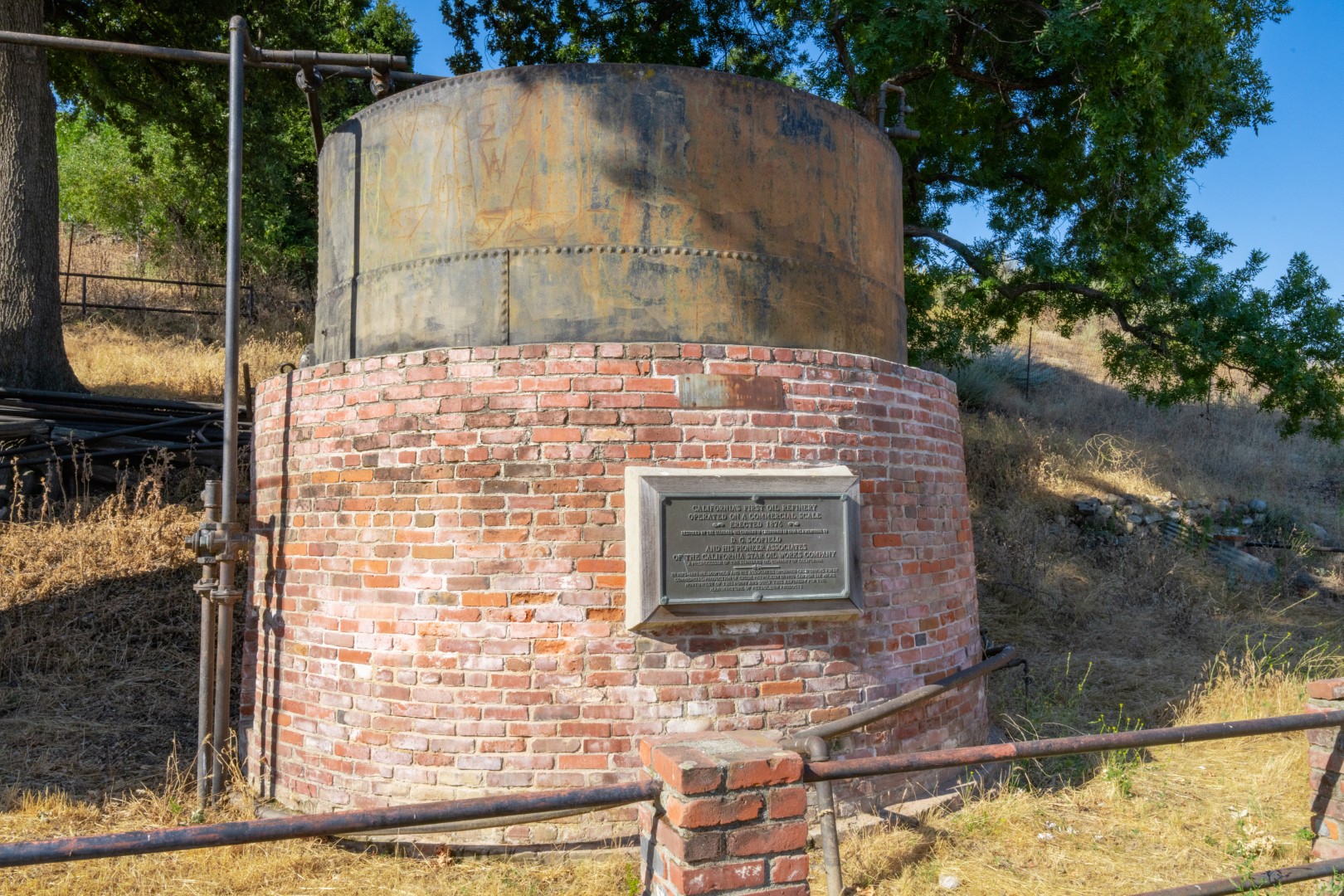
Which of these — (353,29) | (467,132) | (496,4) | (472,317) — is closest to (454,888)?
(472,317)

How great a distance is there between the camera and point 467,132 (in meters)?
5.07

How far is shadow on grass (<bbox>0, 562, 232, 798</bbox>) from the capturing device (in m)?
5.73

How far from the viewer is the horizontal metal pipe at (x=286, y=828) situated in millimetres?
2189

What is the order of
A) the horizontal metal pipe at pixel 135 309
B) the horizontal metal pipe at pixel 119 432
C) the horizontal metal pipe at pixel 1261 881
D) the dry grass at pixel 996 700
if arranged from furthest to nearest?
1. the horizontal metal pipe at pixel 135 309
2. the horizontal metal pipe at pixel 119 432
3. the dry grass at pixel 996 700
4. the horizontal metal pipe at pixel 1261 881

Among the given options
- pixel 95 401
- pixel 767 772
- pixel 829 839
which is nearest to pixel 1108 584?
pixel 829 839

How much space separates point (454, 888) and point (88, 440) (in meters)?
7.11

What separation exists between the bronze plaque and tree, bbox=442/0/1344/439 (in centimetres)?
711

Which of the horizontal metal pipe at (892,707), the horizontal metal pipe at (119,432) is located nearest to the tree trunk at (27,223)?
the horizontal metal pipe at (119,432)

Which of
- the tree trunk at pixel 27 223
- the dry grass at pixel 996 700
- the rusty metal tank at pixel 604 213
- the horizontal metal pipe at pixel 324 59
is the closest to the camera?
the dry grass at pixel 996 700

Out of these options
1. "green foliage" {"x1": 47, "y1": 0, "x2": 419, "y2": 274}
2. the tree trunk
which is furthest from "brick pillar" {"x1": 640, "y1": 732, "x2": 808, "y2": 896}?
the tree trunk

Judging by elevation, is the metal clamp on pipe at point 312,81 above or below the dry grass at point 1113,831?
above

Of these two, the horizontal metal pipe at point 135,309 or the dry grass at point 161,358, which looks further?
the horizontal metal pipe at point 135,309

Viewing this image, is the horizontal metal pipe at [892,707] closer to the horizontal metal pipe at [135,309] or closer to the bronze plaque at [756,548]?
the bronze plaque at [756,548]

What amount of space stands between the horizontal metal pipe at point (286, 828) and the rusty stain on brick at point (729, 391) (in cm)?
233
